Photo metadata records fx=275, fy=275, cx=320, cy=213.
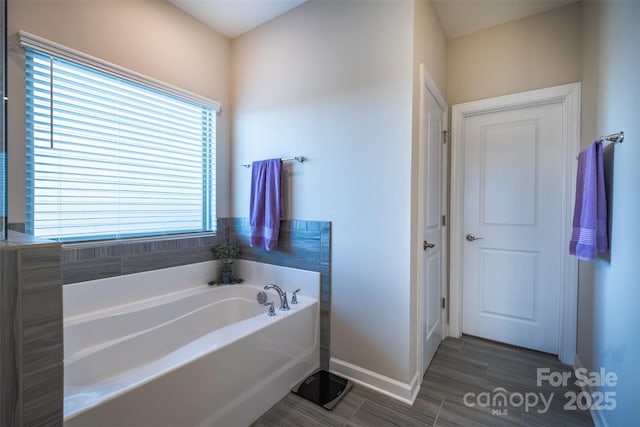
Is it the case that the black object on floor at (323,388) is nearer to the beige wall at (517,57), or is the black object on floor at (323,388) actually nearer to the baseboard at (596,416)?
the baseboard at (596,416)

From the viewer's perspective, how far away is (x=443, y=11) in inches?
84.3

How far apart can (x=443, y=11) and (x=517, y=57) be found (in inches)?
28.7

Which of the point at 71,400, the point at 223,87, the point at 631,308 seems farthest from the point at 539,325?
the point at 223,87

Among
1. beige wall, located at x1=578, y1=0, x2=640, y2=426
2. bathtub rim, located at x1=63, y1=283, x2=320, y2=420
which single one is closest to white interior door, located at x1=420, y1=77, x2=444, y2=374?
bathtub rim, located at x1=63, y1=283, x2=320, y2=420

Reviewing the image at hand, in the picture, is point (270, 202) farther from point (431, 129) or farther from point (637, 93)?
point (637, 93)

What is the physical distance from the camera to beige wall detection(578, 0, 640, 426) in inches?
46.2

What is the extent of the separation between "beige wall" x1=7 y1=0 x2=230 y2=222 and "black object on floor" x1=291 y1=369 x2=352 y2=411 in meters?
1.58

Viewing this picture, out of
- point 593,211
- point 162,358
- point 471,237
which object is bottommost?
point 162,358

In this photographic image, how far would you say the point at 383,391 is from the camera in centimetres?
178

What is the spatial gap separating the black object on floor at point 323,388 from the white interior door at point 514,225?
1419 mm

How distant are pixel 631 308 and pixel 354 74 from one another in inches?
73.9

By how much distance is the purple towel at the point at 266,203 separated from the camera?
217 centimetres

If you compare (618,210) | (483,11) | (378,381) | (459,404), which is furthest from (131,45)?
(459,404)

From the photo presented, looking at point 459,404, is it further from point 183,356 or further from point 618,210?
point 183,356
